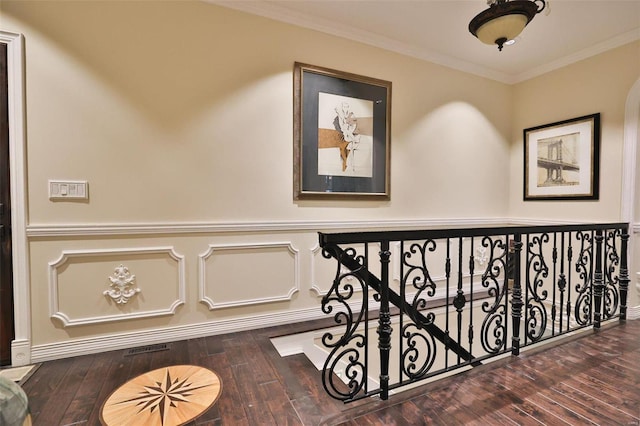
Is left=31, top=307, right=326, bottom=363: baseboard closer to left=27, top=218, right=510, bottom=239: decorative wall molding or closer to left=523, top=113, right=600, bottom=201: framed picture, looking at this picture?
left=27, top=218, right=510, bottom=239: decorative wall molding

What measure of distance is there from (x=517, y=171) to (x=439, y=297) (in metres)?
1.98

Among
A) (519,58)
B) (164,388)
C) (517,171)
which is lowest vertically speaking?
Result: (164,388)

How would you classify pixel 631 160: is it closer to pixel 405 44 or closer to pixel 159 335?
pixel 405 44

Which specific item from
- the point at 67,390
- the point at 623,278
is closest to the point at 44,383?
the point at 67,390

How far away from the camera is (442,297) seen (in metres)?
3.51

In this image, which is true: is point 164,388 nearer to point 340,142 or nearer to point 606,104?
point 340,142

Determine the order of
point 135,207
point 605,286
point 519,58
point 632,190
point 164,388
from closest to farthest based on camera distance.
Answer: point 164,388 < point 135,207 < point 605,286 < point 632,190 < point 519,58

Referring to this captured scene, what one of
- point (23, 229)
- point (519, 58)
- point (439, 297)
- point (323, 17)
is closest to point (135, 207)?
point (23, 229)

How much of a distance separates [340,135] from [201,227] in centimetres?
153

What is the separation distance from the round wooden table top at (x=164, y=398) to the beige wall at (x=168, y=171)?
55 cm

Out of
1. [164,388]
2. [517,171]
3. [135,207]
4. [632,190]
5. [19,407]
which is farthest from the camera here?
[517,171]

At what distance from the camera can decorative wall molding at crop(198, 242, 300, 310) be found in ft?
8.23

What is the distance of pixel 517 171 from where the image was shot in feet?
13.0

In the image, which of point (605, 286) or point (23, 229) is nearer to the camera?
point (23, 229)
